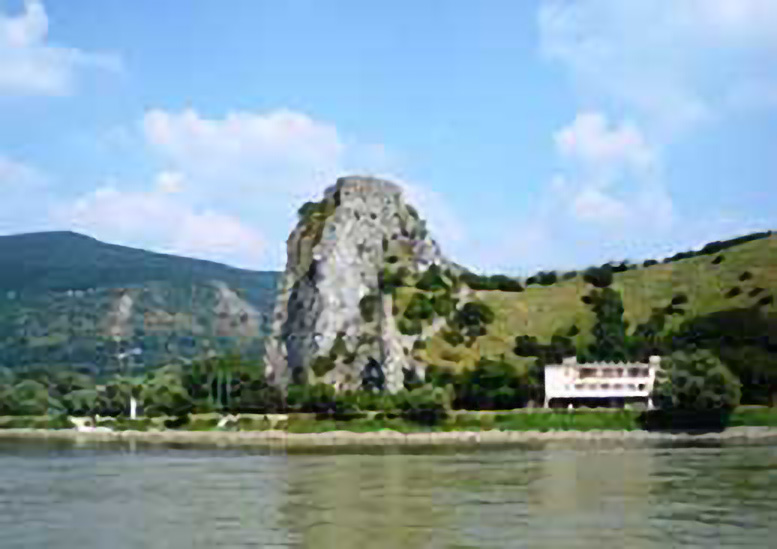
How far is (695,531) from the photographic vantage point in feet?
136

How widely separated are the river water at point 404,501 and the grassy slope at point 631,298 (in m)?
67.4

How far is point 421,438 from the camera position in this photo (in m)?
114

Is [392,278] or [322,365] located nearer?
[322,365]

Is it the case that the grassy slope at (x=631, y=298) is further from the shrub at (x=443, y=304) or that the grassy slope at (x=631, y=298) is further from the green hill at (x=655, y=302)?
the shrub at (x=443, y=304)

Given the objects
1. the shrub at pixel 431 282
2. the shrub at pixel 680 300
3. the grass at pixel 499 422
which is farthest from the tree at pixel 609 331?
the grass at pixel 499 422

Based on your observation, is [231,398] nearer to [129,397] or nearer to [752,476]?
[129,397]

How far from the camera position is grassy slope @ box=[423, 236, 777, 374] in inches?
5969

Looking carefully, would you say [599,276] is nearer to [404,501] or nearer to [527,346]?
[527,346]

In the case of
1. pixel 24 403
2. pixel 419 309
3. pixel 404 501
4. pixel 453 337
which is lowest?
pixel 404 501

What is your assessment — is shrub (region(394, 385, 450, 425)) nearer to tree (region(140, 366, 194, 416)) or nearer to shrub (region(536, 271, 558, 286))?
tree (region(140, 366, 194, 416))

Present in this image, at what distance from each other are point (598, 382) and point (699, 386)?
1052 inches

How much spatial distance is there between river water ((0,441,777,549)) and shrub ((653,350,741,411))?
1141 inches

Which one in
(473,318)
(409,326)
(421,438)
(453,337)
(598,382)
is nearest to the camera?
(421,438)

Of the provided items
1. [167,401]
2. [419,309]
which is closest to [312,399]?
[167,401]
